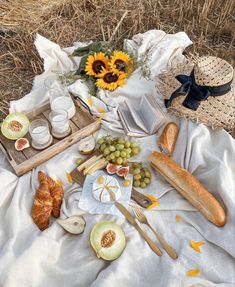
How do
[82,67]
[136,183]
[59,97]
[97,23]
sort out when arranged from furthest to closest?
[97,23] → [82,67] → [59,97] → [136,183]

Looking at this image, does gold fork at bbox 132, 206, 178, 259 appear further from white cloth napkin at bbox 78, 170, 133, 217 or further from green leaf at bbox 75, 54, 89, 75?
green leaf at bbox 75, 54, 89, 75

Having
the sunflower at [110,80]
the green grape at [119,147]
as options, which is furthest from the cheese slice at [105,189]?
the sunflower at [110,80]

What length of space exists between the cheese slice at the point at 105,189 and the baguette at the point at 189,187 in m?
0.31

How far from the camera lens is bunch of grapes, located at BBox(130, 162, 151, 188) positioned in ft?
7.02

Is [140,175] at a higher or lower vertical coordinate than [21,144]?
lower

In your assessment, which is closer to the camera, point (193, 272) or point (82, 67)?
point (193, 272)

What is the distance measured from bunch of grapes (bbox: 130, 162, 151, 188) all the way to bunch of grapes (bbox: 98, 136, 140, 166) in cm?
9

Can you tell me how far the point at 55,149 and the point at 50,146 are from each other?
4 cm

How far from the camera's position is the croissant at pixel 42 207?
1.99 metres

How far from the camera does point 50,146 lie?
2295mm

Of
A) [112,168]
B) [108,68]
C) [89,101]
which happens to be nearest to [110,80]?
[108,68]

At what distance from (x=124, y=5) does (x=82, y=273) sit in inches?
117

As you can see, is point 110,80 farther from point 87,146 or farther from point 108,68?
point 87,146

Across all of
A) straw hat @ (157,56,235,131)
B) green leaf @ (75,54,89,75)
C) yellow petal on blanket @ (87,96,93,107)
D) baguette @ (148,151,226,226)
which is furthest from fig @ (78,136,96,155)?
green leaf @ (75,54,89,75)
